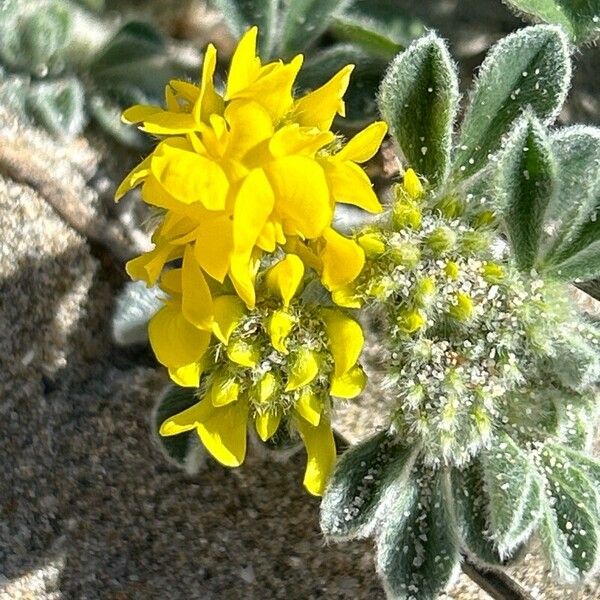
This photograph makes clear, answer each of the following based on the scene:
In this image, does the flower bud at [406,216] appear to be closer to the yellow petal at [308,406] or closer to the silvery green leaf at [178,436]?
the yellow petal at [308,406]

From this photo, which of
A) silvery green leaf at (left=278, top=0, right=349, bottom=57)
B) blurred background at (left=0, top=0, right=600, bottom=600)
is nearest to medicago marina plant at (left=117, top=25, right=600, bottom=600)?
blurred background at (left=0, top=0, right=600, bottom=600)

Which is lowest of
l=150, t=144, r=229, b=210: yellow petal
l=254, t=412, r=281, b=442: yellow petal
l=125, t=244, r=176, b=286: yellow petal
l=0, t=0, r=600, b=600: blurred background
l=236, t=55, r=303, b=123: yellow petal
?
l=0, t=0, r=600, b=600: blurred background

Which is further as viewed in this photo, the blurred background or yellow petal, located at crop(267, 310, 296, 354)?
the blurred background

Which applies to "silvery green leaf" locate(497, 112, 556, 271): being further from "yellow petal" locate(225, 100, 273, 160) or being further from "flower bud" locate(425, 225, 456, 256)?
"yellow petal" locate(225, 100, 273, 160)

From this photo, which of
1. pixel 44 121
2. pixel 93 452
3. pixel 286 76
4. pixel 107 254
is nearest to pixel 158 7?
pixel 44 121

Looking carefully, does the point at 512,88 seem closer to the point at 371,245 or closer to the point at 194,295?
the point at 371,245

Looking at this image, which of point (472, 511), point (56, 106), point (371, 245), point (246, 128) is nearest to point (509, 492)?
point (472, 511)
